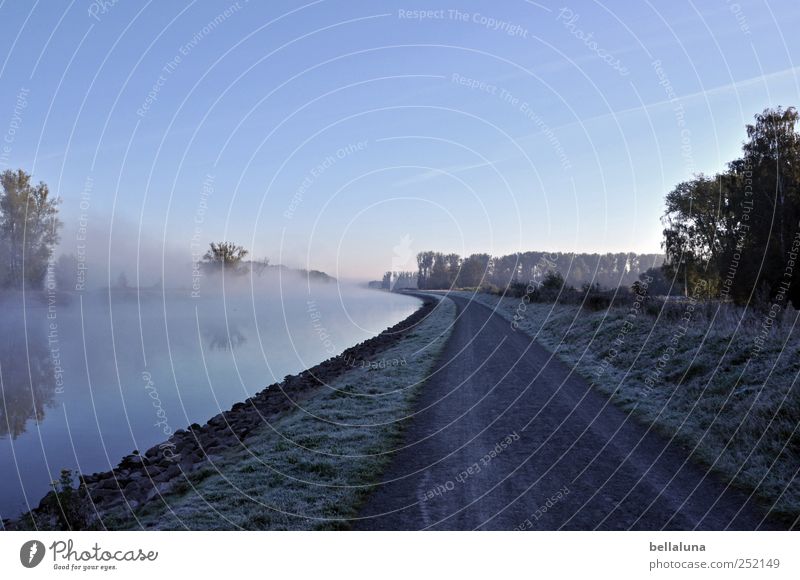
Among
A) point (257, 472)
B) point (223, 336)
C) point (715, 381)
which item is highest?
point (715, 381)

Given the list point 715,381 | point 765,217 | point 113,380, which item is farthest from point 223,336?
point 765,217

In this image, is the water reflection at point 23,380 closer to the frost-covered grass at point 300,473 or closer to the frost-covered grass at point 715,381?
the frost-covered grass at point 300,473

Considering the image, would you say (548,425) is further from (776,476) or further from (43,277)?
(43,277)

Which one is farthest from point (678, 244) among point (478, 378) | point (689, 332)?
point (478, 378)

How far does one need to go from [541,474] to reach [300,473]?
14.4ft

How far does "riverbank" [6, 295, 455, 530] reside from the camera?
296 inches

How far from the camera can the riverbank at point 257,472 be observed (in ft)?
24.6

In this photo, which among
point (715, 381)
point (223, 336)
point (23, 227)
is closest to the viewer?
point (715, 381)

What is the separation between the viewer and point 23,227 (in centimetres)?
5331

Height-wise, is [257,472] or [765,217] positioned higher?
[765,217]

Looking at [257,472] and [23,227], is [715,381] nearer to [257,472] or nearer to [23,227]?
[257,472]

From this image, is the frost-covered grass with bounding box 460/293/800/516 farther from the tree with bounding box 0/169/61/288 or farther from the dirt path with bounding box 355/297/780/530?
the tree with bounding box 0/169/61/288

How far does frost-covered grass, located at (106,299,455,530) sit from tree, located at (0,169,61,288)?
53.6 m

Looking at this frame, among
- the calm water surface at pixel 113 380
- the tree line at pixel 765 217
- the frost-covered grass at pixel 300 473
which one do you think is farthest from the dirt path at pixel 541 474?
the tree line at pixel 765 217
